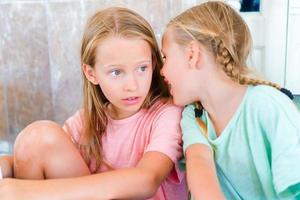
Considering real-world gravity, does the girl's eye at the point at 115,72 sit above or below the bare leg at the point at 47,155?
above

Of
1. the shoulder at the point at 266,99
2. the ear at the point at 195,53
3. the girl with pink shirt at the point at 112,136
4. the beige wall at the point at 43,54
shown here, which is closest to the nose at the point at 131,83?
the girl with pink shirt at the point at 112,136

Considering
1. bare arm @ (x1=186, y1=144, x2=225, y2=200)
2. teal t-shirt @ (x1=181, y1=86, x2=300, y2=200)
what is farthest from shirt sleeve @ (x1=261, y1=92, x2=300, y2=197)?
bare arm @ (x1=186, y1=144, x2=225, y2=200)

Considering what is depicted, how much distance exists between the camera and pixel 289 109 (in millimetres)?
780

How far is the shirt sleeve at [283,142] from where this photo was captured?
730mm

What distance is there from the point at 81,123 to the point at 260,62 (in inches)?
30.0

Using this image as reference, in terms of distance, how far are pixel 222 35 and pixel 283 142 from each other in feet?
0.79

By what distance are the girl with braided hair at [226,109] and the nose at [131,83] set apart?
76 millimetres

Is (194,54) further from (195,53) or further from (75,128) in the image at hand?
(75,128)

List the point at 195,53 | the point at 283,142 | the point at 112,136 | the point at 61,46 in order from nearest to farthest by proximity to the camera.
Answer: the point at 283,142 → the point at 195,53 → the point at 112,136 → the point at 61,46

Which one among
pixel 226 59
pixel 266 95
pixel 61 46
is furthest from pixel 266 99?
pixel 61 46

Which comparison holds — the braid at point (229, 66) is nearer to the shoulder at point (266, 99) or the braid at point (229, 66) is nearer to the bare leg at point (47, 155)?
the shoulder at point (266, 99)

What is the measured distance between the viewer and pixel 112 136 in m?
0.98

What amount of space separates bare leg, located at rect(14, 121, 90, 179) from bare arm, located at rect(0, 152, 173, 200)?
0.10 meters

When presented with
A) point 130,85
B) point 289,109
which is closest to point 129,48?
point 130,85
